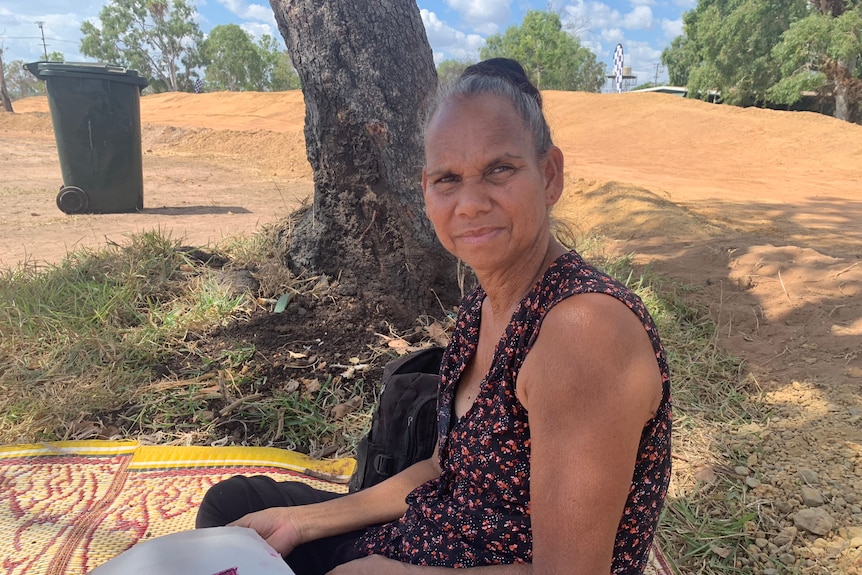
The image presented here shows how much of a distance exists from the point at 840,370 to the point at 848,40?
757 inches

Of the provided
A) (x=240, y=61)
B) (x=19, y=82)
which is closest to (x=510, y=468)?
(x=240, y=61)

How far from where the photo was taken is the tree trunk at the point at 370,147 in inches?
121

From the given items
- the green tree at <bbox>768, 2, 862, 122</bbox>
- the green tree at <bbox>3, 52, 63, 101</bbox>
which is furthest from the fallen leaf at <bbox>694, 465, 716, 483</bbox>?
the green tree at <bbox>3, 52, 63, 101</bbox>

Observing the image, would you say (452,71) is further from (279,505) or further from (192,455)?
(192,455)

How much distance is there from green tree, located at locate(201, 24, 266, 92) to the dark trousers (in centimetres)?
4734

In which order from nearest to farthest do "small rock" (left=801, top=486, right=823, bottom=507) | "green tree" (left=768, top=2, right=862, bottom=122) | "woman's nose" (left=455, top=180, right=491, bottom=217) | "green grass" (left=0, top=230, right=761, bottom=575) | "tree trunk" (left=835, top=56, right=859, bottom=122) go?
"woman's nose" (left=455, top=180, right=491, bottom=217), "small rock" (left=801, top=486, right=823, bottom=507), "green grass" (left=0, top=230, right=761, bottom=575), "green tree" (left=768, top=2, right=862, bottom=122), "tree trunk" (left=835, top=56, right=859, bottom=122)

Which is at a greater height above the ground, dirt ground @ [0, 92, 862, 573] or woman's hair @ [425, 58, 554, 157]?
woman's hair @ [425, 58, 554, 157]

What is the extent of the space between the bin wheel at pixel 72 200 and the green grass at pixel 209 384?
3518 millimetres

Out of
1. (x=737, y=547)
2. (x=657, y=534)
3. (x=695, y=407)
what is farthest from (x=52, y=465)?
(x=695, y=407)

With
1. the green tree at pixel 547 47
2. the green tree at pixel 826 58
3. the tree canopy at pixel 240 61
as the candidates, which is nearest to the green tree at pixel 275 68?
the tree canopy at pixel 240 61

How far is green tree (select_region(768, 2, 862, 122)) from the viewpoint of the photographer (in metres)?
17.5

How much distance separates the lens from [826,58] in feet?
62.6

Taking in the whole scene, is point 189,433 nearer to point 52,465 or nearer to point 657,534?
point 52,465

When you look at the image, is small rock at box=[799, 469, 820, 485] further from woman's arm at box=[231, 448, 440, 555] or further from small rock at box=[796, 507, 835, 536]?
woman's arm at box=[231, 448, 440, 555]
